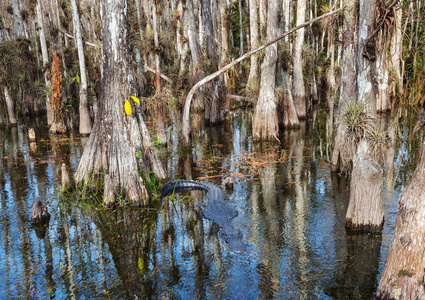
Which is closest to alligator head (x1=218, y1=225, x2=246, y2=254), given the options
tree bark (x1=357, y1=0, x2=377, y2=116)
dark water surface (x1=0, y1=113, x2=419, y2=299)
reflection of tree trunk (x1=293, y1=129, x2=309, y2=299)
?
dark water surface (x1=0, y1=113, x2=419, y2=299)

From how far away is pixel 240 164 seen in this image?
10578mm

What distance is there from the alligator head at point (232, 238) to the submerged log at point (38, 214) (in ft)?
10.8

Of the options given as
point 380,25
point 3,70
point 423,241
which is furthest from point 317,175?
point 3,70

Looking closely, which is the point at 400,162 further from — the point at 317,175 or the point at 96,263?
the point at 96,263

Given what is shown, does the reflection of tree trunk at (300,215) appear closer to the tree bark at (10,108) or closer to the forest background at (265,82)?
the forest background at (265,82)

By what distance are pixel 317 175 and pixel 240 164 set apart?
2.24m

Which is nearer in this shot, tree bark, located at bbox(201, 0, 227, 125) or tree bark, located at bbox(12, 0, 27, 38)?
tree bark, located at bbox(201, 0, 227, 125)

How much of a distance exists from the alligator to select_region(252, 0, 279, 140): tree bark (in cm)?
542

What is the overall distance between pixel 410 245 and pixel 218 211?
3.65 metres

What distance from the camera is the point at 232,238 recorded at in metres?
5.86

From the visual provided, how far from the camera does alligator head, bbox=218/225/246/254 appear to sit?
18.3 ft

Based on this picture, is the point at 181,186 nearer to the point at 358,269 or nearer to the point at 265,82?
the point at 358,269

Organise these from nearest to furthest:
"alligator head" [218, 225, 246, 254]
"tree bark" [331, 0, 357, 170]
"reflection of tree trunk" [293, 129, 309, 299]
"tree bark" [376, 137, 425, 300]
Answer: "tree bark" [376, 137, 425, 300]
"reflection of tree trunk" [293, 129, 309, 299]
"alligator head" [218, 225, 246, 254]
"tree bark" [331, 0, 357, 170]

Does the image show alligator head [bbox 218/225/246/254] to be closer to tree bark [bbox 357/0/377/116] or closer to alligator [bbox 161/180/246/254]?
alligator [bbox 161/180/246/254]
